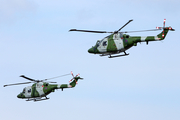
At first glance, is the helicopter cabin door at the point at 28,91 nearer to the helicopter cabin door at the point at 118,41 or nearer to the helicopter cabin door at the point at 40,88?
the helicopter cabin door at the point at 40,88

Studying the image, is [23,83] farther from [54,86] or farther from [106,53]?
[106,53]

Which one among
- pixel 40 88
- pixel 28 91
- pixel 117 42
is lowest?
pixel 28 91

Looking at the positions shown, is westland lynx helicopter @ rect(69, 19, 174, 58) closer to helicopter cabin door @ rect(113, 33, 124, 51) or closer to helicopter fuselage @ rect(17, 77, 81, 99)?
helicopter cabin door @ rect(113, 33, 124, 51)

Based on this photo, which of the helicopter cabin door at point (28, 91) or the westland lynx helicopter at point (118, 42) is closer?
the westland lynx helicopter at point (118, 42)

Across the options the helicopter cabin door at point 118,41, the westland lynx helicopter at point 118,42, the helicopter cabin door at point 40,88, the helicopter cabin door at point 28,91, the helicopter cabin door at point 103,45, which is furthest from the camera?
the helicopter cabin door at point 28,91

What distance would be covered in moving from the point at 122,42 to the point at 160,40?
21.8 feet

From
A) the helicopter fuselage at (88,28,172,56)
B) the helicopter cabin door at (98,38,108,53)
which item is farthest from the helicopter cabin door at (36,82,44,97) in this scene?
the helicopter cabin door at (98,38,108,53)

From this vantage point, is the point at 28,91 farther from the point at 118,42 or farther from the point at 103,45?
the point at 118,42

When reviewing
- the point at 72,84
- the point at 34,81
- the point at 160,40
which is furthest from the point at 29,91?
the point at 160,40

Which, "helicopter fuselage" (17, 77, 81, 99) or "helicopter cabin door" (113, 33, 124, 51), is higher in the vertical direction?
"helicopter cabin door" (113, 33, 124, 51)

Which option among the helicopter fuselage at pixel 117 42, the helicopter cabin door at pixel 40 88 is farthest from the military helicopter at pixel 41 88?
the helicopter fuselage at pixel 117 42

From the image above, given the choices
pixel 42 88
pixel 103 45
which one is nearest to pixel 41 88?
pixel 42 88

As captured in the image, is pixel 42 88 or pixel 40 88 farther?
pixel 40 88

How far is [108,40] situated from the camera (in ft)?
214
